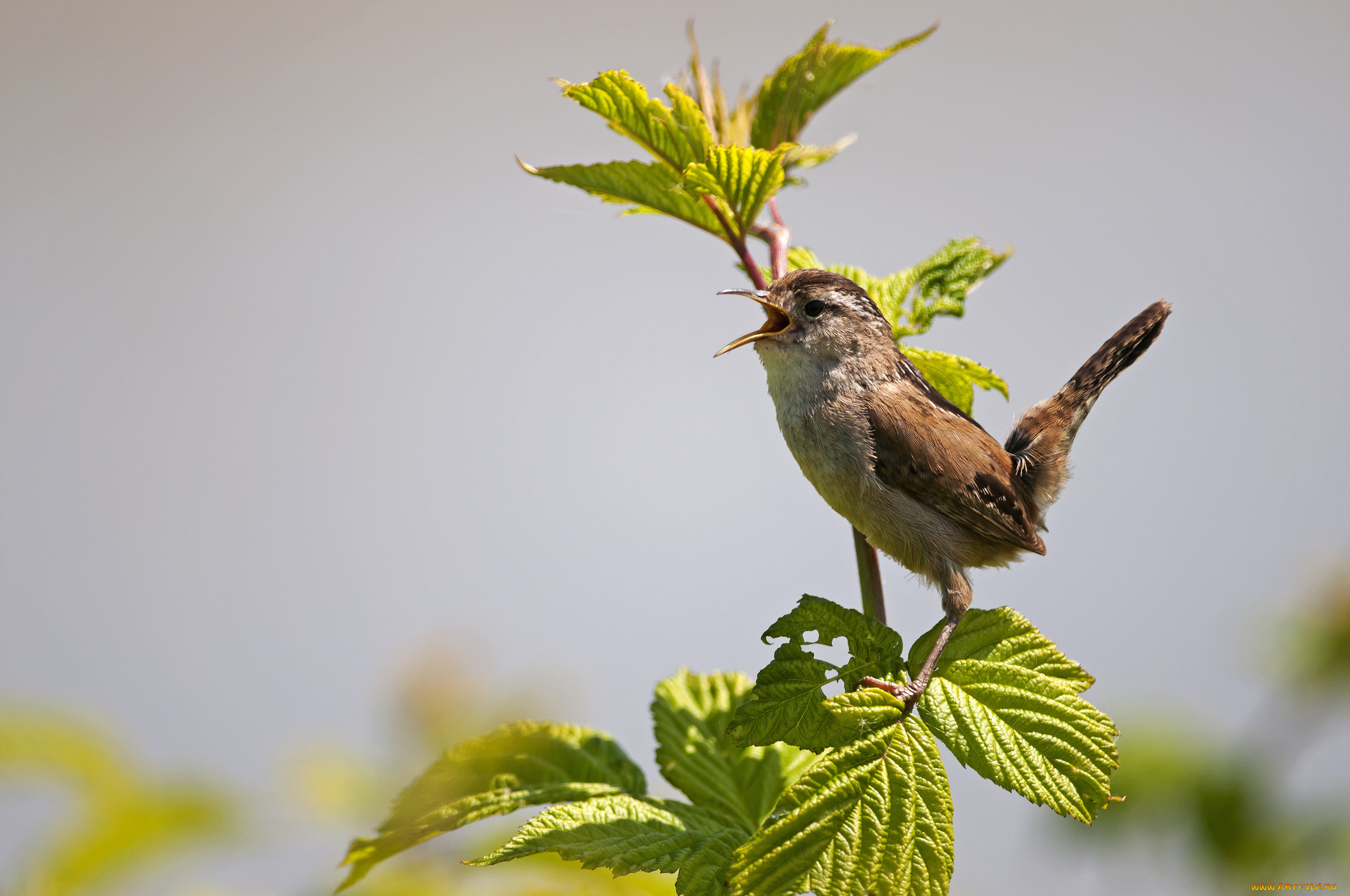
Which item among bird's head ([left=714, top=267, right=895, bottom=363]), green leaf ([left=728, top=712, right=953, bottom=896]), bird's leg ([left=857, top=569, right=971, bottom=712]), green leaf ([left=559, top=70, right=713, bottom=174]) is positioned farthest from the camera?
bird's head ([left=714, top=267, right=895, bottom=363])

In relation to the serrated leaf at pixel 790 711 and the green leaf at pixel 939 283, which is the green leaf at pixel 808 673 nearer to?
the serrated leaf at pixel 790 711

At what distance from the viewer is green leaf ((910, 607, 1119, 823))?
1.08 m

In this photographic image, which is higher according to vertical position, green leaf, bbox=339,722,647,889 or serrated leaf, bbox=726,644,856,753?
green leaf, bbox=339,722,647,889

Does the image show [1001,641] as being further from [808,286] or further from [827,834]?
[808,286]

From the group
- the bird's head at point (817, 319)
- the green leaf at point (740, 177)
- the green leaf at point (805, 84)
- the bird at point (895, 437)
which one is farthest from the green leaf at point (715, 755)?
the green leaf at point (805, 84)

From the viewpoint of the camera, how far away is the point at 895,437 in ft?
5.29

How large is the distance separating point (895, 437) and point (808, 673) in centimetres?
60

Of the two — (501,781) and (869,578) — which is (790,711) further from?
(501,781)

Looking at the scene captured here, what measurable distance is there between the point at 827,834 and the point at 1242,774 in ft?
7.17

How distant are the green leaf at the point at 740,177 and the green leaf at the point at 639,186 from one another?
2.8 inches

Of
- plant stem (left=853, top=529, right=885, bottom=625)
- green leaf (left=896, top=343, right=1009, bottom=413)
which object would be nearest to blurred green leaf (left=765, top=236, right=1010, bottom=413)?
green leaf (left=896, top=343, right=1009, bottom=413)

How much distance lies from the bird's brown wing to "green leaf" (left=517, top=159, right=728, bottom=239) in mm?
475

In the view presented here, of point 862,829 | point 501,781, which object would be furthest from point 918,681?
point 501,781

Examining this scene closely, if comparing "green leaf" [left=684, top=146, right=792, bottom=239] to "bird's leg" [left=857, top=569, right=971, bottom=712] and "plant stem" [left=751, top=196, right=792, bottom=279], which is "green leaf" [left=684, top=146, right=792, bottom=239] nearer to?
"plant stem" [left=751, top=196, right=792, bottom=279]
